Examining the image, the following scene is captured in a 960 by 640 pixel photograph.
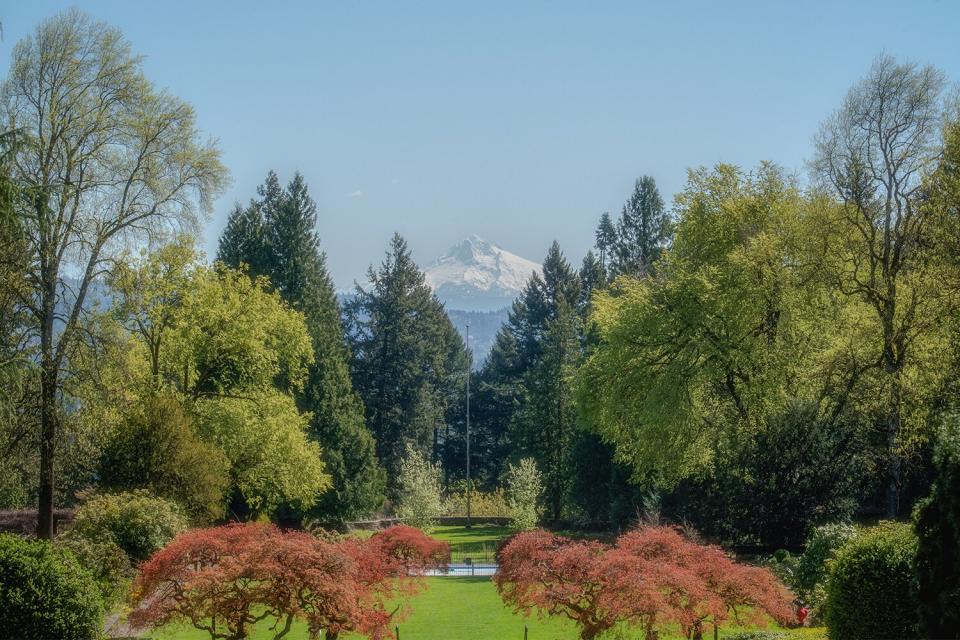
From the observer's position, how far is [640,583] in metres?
14.1

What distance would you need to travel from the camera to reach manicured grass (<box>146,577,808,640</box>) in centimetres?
1941

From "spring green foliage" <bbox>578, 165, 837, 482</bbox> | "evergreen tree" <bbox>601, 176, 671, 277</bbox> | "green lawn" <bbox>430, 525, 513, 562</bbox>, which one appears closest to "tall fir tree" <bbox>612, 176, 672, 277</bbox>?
"evergreen tree" <bbox>601, 176, 671, 277</bbox>

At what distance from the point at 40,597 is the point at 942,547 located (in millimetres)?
13014

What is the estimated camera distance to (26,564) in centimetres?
1469

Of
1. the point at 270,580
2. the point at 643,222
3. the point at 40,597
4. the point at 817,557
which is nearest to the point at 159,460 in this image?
the point at 40,597

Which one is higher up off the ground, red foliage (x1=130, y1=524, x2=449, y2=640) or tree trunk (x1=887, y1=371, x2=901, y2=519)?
tree trunk (x1=887, y1=371, x2=901, y2=519)

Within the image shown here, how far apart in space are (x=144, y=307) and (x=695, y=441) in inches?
755

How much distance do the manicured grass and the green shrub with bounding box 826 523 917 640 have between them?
167 cm

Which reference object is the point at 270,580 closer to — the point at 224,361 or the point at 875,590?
the point at 875,590

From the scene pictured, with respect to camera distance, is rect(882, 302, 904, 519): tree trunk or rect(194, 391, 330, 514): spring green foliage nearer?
rect(882, 302, 904, 519): tree trunk

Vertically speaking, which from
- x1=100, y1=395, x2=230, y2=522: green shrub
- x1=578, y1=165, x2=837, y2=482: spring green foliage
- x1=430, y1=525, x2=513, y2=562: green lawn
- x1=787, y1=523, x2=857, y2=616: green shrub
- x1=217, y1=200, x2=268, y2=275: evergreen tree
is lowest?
x1=430, y1=525, x2=513, y2=562: green lawn

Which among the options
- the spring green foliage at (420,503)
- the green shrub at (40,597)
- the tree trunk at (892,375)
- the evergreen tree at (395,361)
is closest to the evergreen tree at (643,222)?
the evergreen tree at (395,361)

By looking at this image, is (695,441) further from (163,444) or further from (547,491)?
(547,491)

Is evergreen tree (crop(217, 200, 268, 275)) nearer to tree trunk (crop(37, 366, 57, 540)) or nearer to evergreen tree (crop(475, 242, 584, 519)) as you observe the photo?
evergreen tree (crop(475, 242, 584, 519))
